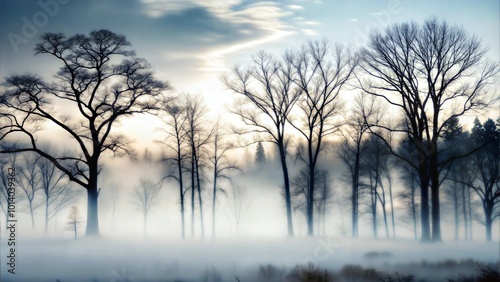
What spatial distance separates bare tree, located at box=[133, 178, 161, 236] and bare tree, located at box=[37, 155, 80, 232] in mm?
5831

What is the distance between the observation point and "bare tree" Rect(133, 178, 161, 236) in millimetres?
39125

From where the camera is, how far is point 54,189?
34375mm

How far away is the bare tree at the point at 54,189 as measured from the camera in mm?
33312

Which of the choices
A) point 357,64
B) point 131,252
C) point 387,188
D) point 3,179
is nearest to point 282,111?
point 357,64

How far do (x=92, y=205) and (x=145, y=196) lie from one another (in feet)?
55.9

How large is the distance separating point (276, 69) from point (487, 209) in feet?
62.5

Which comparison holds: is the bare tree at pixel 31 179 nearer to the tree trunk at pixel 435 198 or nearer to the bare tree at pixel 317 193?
the bare tree at pixel 317 193

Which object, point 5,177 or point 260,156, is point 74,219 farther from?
point 260,156

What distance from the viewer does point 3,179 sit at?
29.8 meters

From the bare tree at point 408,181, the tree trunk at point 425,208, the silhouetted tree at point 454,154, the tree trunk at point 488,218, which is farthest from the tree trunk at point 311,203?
the tree trunk at point 488,218

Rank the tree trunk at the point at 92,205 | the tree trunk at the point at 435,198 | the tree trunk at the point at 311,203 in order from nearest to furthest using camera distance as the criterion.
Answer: the tree trunk at the point at 92,205, the tree trunk at the point at 435,198, the tree trunk at the point at 311,203

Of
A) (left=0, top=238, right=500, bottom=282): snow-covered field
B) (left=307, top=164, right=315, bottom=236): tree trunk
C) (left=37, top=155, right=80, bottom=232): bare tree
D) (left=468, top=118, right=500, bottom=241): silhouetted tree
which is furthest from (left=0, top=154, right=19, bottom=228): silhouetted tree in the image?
(left=468, top=118, right=500, bottom=241): silhouetted tree

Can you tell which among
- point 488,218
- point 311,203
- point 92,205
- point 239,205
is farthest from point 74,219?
point 488,218

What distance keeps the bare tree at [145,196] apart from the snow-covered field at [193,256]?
45.0 ft
